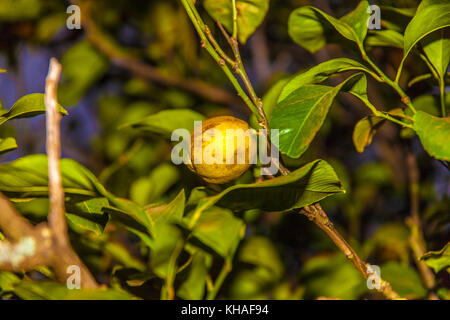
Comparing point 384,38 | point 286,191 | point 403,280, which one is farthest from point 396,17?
point 403,280

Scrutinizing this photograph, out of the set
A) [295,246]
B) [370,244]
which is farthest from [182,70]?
[370,244]

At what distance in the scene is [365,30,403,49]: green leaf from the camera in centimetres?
53

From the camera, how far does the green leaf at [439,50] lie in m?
0.49

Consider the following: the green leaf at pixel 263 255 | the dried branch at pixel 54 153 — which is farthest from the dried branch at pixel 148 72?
the dried branch at pixel 54 153

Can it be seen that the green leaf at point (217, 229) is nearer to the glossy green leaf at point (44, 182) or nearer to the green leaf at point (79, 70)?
the glossy green leaf at point (44, 182)

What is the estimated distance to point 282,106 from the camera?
17.5 inches

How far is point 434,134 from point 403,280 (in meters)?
0.36

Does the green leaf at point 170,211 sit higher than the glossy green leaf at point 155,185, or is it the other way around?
the glossy green leaf at point 155,185

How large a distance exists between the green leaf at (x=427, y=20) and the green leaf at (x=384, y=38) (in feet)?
0.26

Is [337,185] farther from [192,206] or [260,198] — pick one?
[192,206]

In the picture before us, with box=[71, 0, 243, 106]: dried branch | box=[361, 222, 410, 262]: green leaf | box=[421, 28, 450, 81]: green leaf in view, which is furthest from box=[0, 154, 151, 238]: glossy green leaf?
box=[71, 0, 243, 106]: dried branch

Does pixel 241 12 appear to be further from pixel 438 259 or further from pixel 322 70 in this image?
pixel 438 259

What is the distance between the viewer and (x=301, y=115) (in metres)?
0.44
